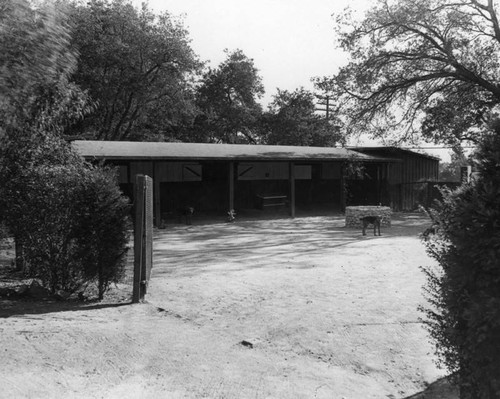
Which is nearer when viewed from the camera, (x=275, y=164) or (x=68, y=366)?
(x=68, y=366)

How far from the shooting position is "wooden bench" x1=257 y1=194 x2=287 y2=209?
76.3 ft

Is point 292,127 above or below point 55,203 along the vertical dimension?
above

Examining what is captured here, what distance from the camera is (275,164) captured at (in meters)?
24.0

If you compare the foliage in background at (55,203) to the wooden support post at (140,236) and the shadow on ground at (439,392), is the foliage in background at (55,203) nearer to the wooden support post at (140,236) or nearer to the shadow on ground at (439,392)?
the wooden support post at (140,236)

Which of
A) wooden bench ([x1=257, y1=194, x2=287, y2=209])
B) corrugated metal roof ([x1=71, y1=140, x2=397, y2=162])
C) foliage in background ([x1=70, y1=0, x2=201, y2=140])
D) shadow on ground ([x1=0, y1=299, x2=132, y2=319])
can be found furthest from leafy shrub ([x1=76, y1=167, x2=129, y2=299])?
foliage in background ([x1=70, y1=0, x2=201, y2=140])

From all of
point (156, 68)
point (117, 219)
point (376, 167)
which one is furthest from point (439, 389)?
point (156, 68)

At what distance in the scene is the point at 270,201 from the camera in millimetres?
23531

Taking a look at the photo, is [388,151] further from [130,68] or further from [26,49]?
[26,49]

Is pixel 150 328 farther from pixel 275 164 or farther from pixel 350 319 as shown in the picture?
pixel 275 164

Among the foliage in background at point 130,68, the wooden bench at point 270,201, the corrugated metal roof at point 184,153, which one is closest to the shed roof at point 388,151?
the corrugated metal roof at point 184,153

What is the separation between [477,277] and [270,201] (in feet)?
68.4

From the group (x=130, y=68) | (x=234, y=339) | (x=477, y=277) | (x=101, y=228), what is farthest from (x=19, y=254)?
(x=130, y=68)

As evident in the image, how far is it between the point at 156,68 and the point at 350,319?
30.6m

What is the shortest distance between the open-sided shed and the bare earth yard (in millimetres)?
10102
